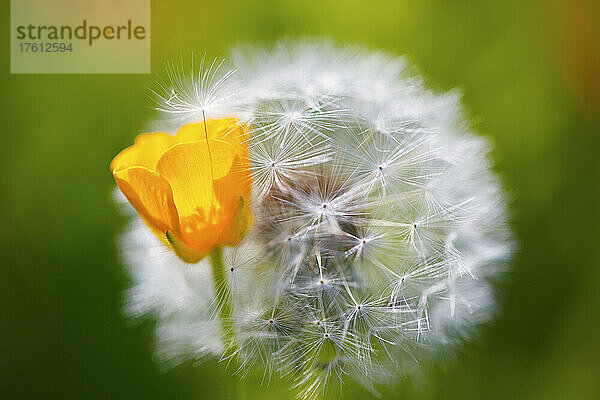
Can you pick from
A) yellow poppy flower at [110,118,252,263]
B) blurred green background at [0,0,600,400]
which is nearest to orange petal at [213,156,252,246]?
yellow poppy flower at [110,118,252,263]

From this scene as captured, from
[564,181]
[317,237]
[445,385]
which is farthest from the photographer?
[564,181]

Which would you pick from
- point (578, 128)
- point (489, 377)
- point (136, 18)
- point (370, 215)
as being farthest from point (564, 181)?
point (136, 18)

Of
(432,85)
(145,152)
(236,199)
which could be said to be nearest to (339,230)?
(236,199)

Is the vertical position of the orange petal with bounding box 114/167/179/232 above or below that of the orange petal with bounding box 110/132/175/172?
below

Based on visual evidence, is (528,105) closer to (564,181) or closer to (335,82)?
(564,181)

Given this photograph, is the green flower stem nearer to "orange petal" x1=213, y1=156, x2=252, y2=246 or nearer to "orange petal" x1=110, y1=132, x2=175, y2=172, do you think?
"orange petal" x1=213, y1=156, x2=252, y2=246

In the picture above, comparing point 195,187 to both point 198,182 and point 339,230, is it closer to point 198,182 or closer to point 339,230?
point 198,182

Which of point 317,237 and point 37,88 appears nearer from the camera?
point 317,237

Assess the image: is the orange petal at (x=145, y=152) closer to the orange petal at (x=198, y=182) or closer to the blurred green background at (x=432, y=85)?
the orange petal at (x=198, y=182)
